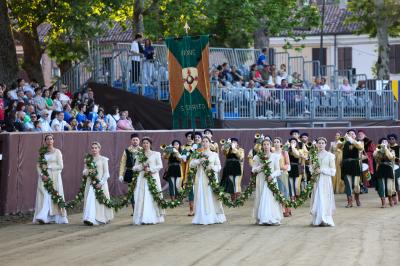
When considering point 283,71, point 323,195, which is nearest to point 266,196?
point 323,195

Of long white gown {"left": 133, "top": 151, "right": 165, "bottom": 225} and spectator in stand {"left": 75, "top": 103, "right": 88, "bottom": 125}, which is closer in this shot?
long white gown {"left": 133, "top": 151, "right": 165, "bottom": 225}

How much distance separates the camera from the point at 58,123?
93.3 ft

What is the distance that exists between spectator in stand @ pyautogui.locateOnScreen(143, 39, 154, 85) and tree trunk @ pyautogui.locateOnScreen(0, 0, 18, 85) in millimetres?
4375

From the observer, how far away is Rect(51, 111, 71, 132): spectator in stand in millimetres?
28328

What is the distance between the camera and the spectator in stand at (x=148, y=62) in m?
36.7

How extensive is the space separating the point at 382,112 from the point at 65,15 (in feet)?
48.7

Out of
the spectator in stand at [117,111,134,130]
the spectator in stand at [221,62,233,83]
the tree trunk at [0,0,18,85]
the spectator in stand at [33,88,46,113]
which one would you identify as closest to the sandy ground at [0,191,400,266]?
the spectator in stand at [33,88,46,113]

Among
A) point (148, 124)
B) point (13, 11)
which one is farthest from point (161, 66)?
point (13, 11)

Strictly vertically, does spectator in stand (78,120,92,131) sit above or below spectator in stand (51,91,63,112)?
below

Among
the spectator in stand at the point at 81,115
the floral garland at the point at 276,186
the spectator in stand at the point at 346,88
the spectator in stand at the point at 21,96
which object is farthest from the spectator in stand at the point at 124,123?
the spectator in stand at the point at 346,88

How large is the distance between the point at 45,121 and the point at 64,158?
116 cm

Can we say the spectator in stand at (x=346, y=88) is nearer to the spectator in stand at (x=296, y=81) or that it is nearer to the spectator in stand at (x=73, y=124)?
the spectator in stand at (x=296, y=81)

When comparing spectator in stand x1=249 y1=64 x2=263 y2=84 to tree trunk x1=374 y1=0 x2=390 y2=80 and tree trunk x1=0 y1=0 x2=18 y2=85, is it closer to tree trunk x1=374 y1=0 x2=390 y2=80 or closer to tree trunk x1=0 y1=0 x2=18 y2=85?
tree trunk x1=0 y1=0 x2=18 y2=85

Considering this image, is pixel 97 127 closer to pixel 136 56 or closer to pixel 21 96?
pixel 21 96
